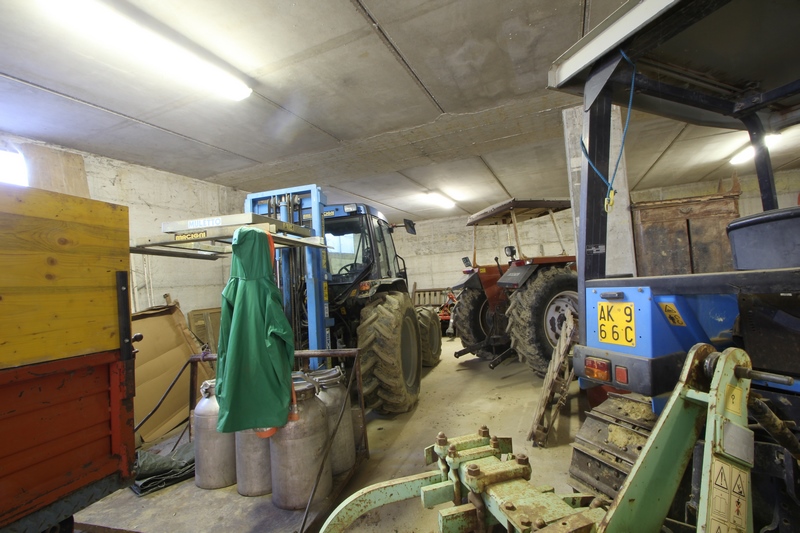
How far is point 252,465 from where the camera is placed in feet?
7.85

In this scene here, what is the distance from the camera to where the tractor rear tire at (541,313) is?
164 inches

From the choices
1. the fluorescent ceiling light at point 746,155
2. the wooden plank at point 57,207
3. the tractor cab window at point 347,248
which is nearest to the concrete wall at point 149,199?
the tractor cab window at point 347,248

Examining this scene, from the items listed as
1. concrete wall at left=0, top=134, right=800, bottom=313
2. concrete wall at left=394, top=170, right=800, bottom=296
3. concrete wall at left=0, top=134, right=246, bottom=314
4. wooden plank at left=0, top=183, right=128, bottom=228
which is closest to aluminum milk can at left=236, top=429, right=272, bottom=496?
wooden plank at left=0, top=183, right=128, bottom=228

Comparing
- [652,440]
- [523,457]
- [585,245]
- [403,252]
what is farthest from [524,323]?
[403,252]

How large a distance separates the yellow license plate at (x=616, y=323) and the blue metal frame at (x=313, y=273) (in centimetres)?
237

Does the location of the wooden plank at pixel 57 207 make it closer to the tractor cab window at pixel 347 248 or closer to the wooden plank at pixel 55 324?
the wooden plank at pixel 55 324

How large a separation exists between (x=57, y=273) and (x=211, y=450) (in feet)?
5.53

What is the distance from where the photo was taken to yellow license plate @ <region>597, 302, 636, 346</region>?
4.74 feet

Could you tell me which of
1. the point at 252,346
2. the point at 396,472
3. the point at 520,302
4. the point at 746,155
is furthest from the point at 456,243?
the point at 252,346

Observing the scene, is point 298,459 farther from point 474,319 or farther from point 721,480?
point 474,319

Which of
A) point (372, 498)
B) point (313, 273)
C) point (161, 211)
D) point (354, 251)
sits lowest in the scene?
point (372, 498)

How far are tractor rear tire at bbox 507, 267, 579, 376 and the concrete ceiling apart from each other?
228cm

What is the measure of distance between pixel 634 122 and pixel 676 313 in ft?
15.7

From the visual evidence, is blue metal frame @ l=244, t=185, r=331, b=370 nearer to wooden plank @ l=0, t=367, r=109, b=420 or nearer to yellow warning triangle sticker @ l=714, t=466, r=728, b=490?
wooden plank @ l=0, t=367, r=109, b=420
